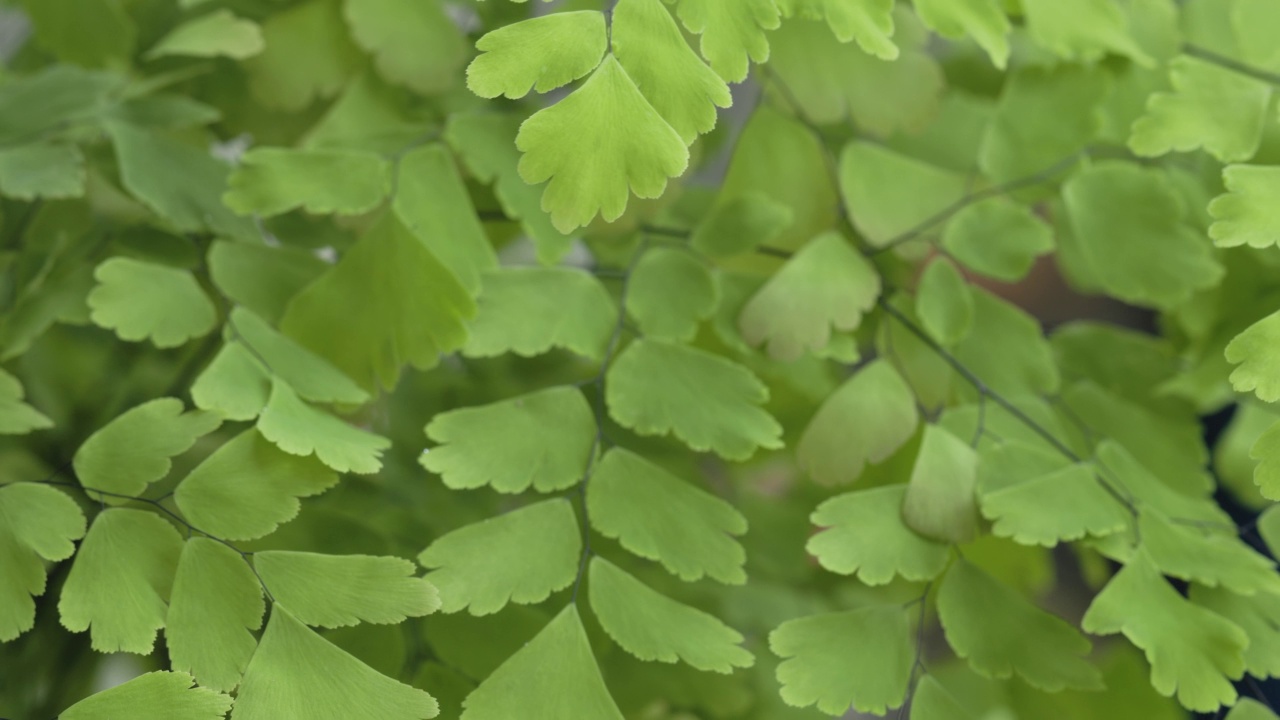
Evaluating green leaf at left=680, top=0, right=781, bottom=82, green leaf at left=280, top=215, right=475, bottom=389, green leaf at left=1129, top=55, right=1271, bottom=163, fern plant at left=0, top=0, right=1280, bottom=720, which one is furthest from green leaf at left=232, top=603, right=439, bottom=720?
green leaf at left=1129, top=55, right=1271, bottom=163

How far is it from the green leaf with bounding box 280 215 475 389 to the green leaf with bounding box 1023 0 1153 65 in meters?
0.27

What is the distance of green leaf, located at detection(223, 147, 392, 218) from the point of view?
400mm

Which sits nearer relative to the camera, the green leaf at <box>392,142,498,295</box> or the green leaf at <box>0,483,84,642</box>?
the green leaf at <box>0,483,84,642</box>

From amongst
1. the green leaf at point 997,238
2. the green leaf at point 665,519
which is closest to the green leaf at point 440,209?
the green leaf at point 665,519

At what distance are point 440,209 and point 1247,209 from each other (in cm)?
29

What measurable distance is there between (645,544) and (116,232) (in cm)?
28

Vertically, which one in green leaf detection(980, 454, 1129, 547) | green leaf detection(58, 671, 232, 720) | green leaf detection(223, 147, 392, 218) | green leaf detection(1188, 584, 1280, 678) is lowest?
green leaf detection(1188, 584, 1280, 678)

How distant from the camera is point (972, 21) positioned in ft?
1.23

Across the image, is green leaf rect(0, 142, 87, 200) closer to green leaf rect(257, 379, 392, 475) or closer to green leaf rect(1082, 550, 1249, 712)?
green leaf rect(257, 379, 392, 475)

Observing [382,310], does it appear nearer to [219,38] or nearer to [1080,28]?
[219,38]

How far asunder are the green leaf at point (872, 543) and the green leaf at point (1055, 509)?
3 centimetres

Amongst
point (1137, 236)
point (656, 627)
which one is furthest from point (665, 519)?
point (1137, 236)

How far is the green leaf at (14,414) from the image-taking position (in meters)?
0.35

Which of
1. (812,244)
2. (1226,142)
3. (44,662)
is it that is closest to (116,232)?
(44,662)
